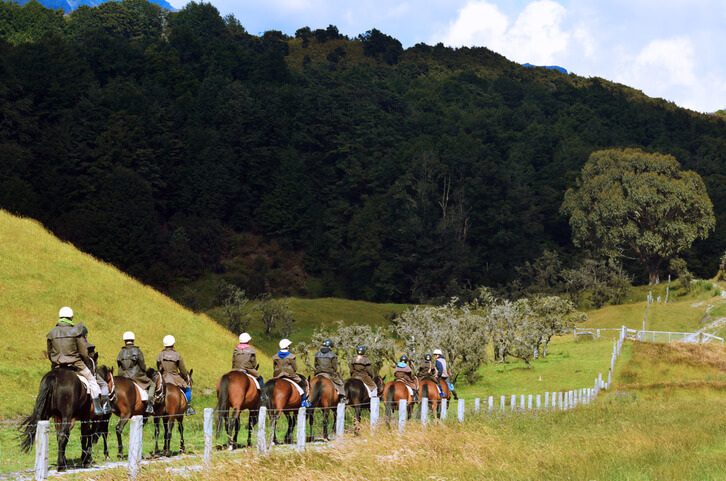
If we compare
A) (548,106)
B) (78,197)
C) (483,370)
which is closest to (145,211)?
(78,197)

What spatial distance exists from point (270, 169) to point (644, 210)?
1983 inches

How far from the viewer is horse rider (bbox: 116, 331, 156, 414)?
17.0 metres

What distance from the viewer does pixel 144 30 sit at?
153 metres

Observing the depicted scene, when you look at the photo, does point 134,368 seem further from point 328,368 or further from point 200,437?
point 328,368

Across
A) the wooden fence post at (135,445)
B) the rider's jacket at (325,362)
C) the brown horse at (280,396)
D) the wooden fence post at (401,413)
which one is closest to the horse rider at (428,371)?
the rider's jacket at (325,362)

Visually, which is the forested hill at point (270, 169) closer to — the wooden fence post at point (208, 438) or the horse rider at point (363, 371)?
the horse rider at point (363, 371)

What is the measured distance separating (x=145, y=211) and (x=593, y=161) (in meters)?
57.5

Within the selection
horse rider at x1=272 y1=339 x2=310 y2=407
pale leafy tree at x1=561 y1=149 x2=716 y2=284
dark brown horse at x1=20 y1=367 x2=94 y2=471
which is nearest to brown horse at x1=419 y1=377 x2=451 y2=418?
horse rider at x1=272 y1=339 x2=310 y2=407

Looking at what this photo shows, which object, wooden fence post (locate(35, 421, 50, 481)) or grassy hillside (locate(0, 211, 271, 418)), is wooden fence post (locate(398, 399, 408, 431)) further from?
grassy hillside (locate(0, 211, 271, 418))

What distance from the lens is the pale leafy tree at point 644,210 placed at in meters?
89.4

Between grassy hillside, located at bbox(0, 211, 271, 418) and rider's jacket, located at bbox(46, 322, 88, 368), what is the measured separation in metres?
12.4

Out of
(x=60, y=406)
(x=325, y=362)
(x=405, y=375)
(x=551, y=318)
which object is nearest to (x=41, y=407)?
(x=60, y=406)

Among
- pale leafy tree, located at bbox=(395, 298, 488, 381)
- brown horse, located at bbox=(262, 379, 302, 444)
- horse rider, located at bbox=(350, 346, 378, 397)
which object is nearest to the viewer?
brown horse, located at bbox=(262, 379, 302, 444)

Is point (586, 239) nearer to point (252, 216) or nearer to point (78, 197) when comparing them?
point (252, 216)
